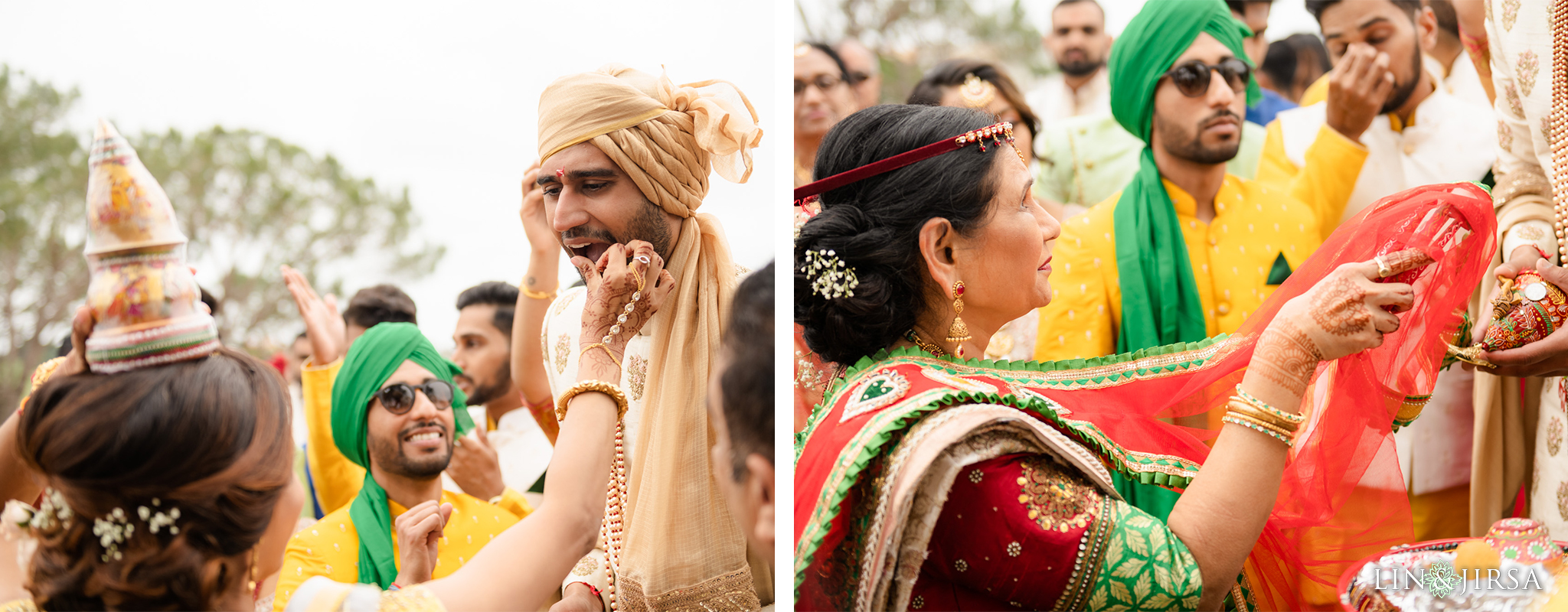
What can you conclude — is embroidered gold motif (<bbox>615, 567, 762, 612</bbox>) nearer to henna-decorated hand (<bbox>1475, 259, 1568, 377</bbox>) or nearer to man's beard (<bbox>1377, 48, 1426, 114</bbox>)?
henna-decorated hand (<bbox>1475, 259, 1568, 377</bbox>)

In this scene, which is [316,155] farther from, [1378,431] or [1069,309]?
[1378,431]

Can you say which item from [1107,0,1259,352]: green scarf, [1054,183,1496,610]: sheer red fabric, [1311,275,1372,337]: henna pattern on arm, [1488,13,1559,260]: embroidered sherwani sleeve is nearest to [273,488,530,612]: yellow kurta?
[1054,183,1496,610]: sheer red fabric

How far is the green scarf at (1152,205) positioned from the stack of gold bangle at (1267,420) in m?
1.20

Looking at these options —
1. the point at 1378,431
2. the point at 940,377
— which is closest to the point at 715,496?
the point at 940,377

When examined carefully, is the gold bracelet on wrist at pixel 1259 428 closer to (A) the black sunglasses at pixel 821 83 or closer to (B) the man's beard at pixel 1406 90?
(B) the man's beard at pixel 1406 90

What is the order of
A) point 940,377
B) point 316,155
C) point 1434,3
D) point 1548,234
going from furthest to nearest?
point 1434,3, point 1548,234, point 316,155, point 940,377

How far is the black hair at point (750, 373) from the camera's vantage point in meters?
1.72

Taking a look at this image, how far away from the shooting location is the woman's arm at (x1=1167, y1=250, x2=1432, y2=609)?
1525 mm

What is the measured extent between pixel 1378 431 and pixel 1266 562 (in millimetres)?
311

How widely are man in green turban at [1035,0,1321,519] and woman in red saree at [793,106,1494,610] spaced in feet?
2.48

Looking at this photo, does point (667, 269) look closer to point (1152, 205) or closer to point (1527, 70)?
point (1152, 205)

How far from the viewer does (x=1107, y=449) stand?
1.77 m

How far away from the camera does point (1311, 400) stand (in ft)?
6.06

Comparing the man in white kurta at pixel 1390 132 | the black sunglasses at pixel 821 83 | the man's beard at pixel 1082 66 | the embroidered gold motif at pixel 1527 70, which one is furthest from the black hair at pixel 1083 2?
the embroidered gold motif at pixel 1527 70
